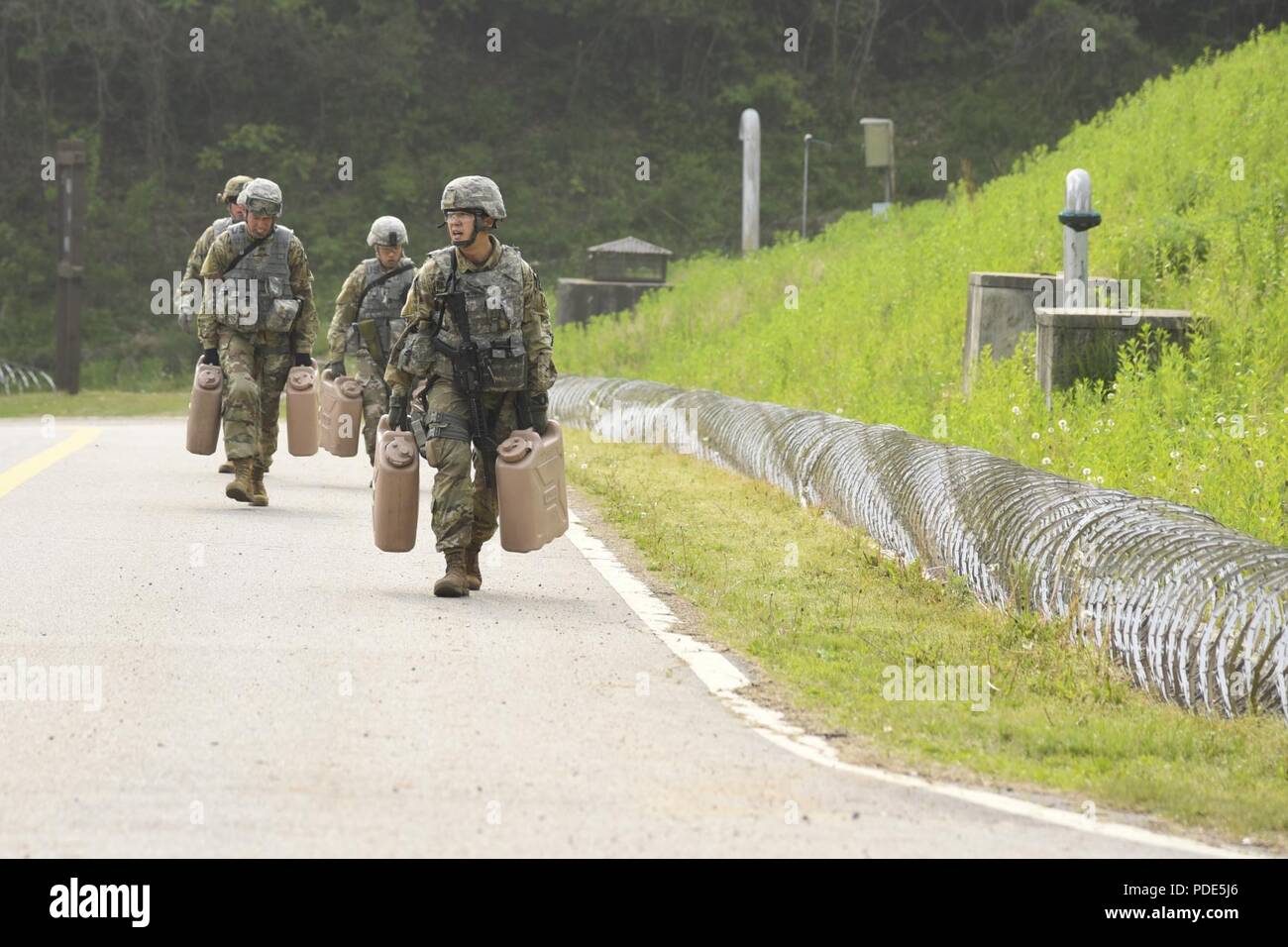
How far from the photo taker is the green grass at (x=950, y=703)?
6840 mm

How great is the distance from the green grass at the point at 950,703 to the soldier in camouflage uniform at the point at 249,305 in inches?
109

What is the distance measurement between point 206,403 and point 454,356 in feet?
16.8

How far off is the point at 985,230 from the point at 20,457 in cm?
1074

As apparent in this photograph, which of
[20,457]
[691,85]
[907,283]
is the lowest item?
[20,457]

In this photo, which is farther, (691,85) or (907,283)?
(691,85)

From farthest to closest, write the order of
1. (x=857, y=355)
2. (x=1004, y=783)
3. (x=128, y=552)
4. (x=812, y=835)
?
1. (x=857, y=355)
2. (x=128, y=552)
3. (x=1004, y=783)
4. (x=812, y=835)

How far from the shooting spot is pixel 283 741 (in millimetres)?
6977

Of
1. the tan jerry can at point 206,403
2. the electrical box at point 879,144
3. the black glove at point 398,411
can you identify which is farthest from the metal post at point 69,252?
the black glove at point 398,411

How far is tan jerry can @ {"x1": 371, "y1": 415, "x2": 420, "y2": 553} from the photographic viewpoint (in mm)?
10539

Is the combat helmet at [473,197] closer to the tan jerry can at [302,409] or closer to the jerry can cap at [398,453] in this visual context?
the jerry can cap at [398,453]

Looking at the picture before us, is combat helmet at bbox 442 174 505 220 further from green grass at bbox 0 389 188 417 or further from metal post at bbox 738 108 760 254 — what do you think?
metal post at bbox 738 108 760 254

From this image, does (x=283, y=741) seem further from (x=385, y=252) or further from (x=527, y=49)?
(x=527, y=49)

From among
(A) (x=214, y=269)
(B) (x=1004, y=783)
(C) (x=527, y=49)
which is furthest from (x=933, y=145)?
(B) (x=1004, y=783)

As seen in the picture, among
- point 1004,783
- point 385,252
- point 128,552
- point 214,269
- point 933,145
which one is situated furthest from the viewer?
point 933,145
